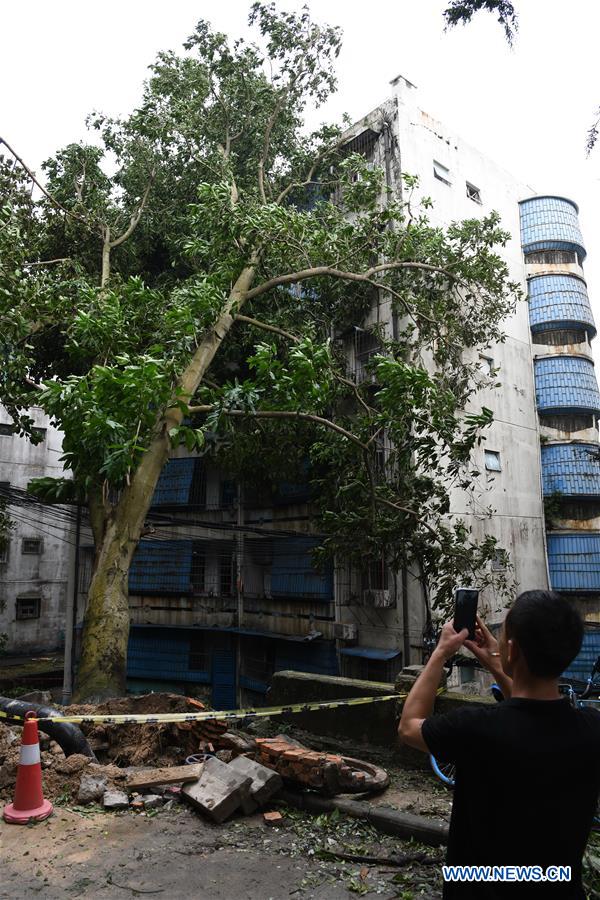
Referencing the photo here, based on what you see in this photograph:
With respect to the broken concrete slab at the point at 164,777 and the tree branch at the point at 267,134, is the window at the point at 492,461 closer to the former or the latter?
the tree branch at the point at 267,134

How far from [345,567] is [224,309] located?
8.12 m

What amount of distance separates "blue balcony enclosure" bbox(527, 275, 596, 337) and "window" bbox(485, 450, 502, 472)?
219 inches

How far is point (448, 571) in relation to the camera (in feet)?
37.5

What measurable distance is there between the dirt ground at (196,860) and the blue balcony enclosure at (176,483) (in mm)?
15547

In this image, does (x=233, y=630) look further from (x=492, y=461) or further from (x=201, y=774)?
(x=201, y=774)

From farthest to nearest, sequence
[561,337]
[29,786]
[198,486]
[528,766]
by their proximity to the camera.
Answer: [561,337] → [198,486] → [29,786] → [528,766]

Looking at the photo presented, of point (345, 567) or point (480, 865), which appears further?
point (345, 567)

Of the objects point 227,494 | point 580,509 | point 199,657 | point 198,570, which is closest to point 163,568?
point 198,570

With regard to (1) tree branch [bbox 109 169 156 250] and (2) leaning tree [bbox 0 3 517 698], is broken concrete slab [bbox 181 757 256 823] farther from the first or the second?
(1) tree branch [bbox 109 169 156 250]

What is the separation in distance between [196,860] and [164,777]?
1.22m

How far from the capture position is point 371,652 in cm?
1526

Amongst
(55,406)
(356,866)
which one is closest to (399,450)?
(55,406)

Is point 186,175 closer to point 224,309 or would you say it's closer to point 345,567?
point 224,309

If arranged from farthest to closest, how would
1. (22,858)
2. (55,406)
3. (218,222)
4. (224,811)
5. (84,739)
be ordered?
(218,222) < (55,406) < (84,739) < (224,811) < (22,858)
